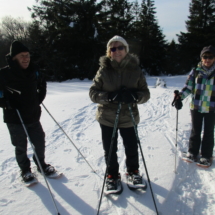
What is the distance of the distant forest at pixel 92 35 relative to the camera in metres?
20.7

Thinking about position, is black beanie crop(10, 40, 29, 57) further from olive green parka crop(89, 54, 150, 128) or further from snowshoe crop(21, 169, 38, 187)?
snowshoe crop(21, 169, 38, 187)

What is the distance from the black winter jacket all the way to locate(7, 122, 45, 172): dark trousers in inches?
3.8

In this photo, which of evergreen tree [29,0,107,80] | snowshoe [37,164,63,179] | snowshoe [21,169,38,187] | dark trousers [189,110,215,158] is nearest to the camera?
snowshoe [21,169,38,187]

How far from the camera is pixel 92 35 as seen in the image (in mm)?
20969

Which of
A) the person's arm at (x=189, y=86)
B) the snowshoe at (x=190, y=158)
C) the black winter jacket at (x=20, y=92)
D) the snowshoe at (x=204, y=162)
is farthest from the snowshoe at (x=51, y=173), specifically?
the person's arm at (x=189, y=86)

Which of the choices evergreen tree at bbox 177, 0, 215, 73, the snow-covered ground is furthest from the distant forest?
the snow-covered ground

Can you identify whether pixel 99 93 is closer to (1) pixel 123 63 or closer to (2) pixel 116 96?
(2) pixel 116 96

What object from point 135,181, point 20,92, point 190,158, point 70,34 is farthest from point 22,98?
point 70,34

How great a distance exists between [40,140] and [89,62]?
68.5ft

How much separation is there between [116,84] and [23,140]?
1.54m

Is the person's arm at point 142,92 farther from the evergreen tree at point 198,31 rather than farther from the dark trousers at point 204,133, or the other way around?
the evergreen tree at point 198,31

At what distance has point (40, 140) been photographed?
2.72 meters

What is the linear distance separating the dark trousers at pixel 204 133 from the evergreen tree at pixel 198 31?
23.6 metres

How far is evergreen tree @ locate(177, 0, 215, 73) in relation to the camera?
22766 millimetres
